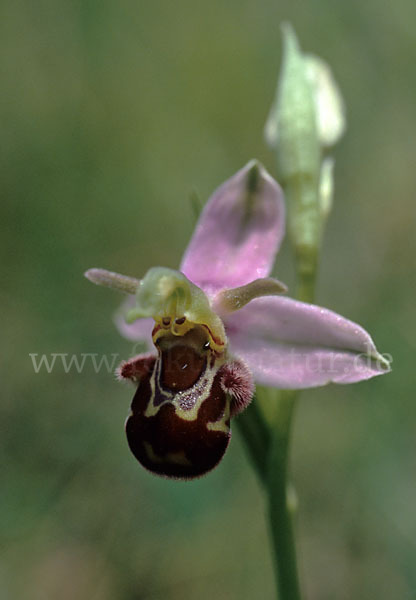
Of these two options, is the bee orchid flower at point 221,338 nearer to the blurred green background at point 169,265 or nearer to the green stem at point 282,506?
the green stem at point 282,506

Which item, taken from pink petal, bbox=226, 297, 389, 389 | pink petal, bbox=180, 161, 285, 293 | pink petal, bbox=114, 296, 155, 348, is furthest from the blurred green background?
pink petal, bbox=226, 297, 389, 389

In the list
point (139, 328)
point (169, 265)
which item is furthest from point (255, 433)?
point (169, 265)

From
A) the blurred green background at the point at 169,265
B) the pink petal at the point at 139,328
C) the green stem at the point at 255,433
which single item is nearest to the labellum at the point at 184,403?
the green stem at the point at 255,433

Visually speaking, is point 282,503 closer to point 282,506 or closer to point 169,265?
point 282,506

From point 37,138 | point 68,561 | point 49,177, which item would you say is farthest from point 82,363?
point 37,138

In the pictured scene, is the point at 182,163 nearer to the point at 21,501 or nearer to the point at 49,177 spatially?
the point at 49,177

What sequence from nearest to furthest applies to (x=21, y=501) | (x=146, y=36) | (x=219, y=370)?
(x=219, y=370) → (x=21, y=501) → (x=146, y=36)
